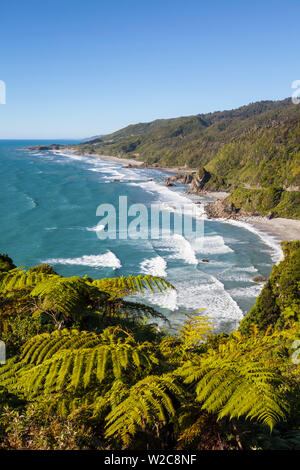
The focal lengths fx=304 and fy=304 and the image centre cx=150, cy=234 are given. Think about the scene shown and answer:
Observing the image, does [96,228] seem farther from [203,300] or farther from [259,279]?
[259,279]

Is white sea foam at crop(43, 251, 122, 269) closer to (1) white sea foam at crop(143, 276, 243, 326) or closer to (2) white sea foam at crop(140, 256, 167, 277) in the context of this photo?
(2) white sea foam at crop(140, 256, 167, 277)

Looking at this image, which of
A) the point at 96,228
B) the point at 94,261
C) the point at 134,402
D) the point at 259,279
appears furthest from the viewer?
the point at 96,228

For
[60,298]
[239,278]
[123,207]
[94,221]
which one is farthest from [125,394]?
[123,207]

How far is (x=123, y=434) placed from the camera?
2.21 metres

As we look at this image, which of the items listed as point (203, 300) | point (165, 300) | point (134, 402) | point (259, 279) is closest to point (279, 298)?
point (203, 300)

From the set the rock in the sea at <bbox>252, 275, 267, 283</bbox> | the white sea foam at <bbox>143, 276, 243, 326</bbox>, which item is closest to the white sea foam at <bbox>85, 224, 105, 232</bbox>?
the white sea foam at <bbox>143, 276, 243, 326</bbox>

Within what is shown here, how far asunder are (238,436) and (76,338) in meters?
1.70

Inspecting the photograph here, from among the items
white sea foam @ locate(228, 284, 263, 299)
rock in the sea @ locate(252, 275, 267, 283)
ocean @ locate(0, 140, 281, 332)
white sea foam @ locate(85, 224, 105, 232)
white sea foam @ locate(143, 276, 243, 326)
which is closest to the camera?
white sea foam @ locate(143, 276, 243, 326)

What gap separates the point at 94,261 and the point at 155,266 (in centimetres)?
773

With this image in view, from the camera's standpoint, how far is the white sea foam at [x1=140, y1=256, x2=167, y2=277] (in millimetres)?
34875

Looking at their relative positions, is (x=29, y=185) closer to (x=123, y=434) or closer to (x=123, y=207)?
(x=123, y=207)

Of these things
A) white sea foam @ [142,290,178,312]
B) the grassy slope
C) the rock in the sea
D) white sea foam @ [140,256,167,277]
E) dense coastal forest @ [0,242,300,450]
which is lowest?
white sea foam @ [142,290,178,312]

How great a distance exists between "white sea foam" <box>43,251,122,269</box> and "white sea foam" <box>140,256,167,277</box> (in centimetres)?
316

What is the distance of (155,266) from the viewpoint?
36.9 meters
